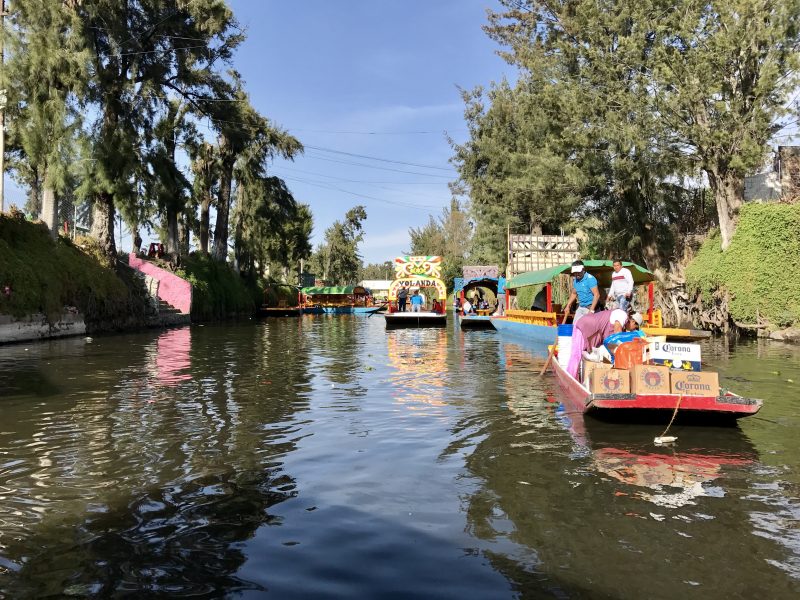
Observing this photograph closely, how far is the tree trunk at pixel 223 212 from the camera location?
44.4 metres

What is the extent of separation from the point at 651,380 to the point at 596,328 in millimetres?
1958

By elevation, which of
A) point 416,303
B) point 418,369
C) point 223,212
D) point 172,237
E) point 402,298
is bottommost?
point 418,369

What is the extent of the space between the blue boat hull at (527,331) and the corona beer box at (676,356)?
10394 millimetres

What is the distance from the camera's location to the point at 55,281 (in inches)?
911

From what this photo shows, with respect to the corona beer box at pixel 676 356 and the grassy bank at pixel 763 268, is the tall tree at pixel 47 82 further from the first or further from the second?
the grassy bank at pixel 763 268

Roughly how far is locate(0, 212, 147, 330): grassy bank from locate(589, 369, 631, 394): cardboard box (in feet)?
65.0

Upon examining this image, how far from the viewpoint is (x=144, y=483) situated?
18.5 ft

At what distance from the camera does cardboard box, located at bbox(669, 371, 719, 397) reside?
753 cm

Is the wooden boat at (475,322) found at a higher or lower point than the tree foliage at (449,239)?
lower

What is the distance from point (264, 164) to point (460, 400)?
40.4 metres

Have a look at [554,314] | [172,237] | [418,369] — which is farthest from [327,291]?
[418,369]

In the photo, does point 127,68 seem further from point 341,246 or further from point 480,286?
point 341,246

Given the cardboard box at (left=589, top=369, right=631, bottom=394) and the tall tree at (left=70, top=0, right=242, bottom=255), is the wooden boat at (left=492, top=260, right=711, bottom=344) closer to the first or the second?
the cardboard box at (left=589, top=369, right=631, bottom=394)

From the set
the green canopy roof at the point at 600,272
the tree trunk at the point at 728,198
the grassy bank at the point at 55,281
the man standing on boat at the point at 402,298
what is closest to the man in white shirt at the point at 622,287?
the green canopy roof at the point at 600,272
